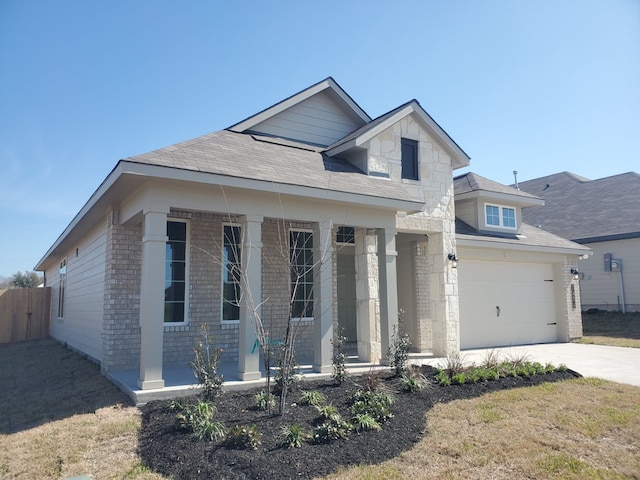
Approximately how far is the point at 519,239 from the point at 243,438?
1192 centimetres

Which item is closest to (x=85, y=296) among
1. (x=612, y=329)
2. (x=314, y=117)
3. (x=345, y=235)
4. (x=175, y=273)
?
(x=175, y=273)

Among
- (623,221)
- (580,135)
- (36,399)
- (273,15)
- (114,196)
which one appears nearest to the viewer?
(36,399)

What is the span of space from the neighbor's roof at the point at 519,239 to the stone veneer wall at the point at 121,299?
8.01 metres

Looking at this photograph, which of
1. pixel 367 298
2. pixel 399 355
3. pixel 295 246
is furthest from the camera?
pixel 367 298

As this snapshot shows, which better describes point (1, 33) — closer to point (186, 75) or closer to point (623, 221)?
point (186, 75)

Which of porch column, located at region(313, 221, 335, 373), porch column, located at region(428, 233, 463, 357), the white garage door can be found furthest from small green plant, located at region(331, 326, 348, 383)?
the white garage door

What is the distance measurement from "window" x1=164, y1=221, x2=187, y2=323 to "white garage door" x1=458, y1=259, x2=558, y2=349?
24.3ft

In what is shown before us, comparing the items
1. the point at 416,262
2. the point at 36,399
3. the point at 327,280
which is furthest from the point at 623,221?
the point at 36,399

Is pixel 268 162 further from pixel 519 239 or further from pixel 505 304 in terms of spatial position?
pixel 519 239

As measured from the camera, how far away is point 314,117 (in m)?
11.9

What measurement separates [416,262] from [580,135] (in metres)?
4.80

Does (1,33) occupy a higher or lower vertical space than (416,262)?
higher

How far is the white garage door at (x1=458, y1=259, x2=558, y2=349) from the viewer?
41.8 feet

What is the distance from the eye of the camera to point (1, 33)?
7.85 metres
